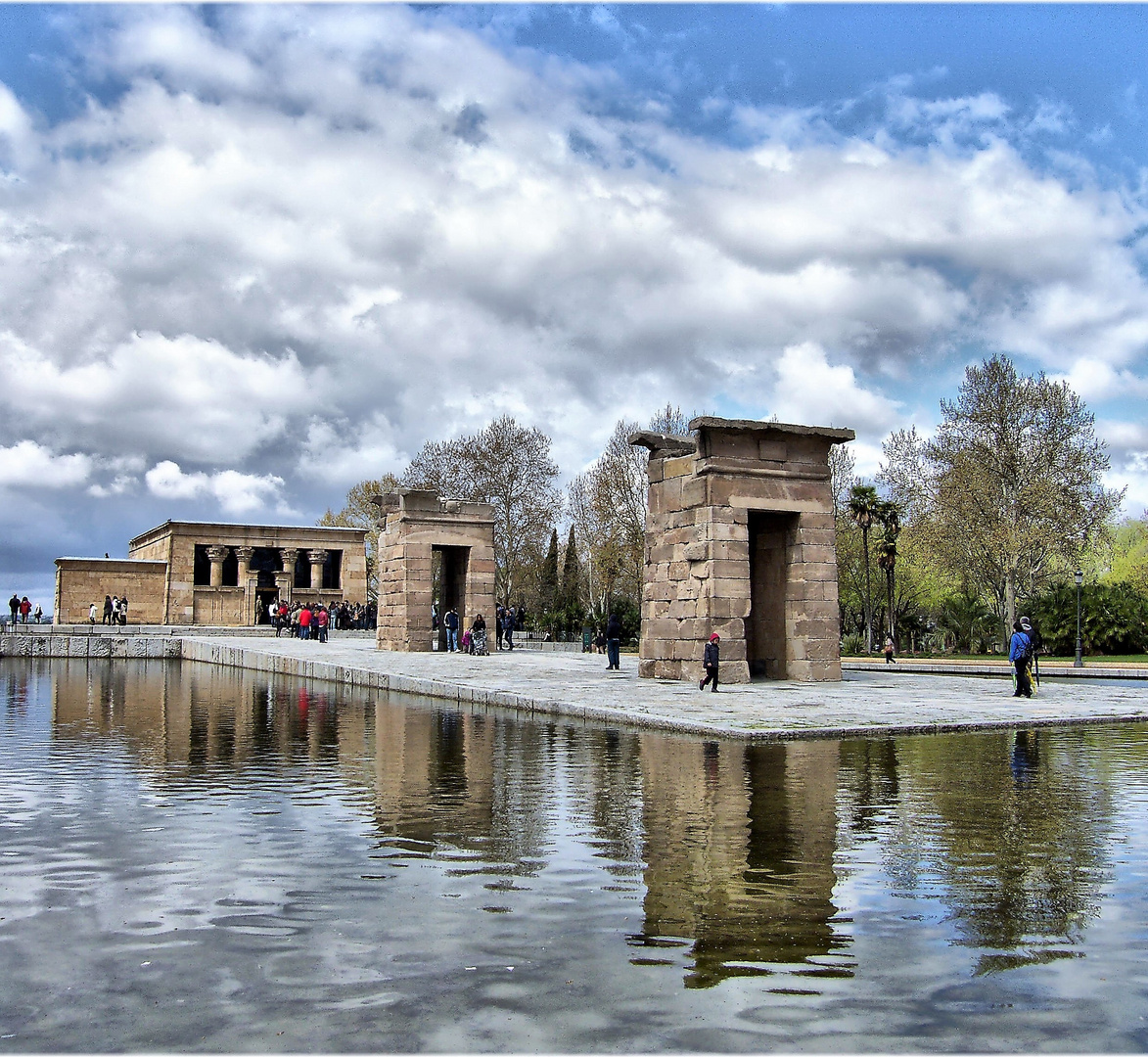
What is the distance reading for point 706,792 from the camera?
8648 mm

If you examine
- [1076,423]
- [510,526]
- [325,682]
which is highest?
[1076,423]

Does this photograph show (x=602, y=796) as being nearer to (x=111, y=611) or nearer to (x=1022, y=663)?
(x=1022, y=663)

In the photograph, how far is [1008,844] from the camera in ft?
22.2

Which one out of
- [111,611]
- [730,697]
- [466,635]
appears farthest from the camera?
[111,611]

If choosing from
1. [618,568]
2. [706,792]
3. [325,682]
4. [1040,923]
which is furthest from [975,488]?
[1040,923]

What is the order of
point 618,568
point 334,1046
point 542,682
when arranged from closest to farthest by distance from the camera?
point 334,1046 < point 542,682 < point 618,568

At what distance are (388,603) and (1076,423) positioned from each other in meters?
28.6

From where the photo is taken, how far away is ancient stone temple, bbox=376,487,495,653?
32500 mm

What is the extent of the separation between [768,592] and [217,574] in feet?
133

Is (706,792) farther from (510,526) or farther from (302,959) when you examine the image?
(510,526)

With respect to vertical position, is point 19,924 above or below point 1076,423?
below

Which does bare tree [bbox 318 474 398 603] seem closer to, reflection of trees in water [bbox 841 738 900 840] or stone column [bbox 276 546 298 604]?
stone column [bbox 276 546 298 604]

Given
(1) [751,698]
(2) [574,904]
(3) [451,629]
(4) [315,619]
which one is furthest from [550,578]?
(2) [574,904]

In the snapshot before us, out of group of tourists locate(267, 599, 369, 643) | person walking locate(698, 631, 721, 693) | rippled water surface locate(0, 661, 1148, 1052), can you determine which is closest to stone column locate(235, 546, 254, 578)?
group of tourists locate(267, 599, 369, 643)
